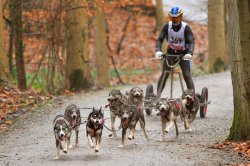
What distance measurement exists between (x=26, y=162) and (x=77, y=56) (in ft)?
42.8

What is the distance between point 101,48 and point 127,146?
656 inches

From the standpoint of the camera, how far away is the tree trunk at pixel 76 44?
25250mm

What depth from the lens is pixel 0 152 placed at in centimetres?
1403

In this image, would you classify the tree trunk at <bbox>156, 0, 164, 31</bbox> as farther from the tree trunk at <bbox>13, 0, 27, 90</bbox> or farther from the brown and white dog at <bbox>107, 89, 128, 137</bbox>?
the brown and white dog at <bbox>107, 89, 128, 137</bbox>

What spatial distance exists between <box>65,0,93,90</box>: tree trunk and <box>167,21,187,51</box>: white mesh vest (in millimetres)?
8984

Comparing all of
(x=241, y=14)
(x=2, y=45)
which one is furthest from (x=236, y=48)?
(x=2, y=45)

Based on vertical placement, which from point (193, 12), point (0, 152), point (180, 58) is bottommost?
point (0, 152)

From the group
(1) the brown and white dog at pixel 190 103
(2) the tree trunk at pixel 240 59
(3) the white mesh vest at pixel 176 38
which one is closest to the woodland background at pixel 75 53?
(2) the tree trunk at pixel 240 59

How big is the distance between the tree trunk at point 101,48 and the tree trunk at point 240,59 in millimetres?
15947

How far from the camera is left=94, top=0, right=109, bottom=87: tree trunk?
3005 centimetres

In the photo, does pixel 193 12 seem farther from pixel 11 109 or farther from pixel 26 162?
pixel 26 162

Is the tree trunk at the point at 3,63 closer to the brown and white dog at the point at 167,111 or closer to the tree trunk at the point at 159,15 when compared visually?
the brown and white dog at the point at 167,111

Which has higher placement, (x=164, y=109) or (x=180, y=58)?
(x=180, y=58)

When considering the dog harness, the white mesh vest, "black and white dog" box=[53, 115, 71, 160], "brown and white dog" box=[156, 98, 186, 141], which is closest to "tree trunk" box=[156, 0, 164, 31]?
the white mesh vest
